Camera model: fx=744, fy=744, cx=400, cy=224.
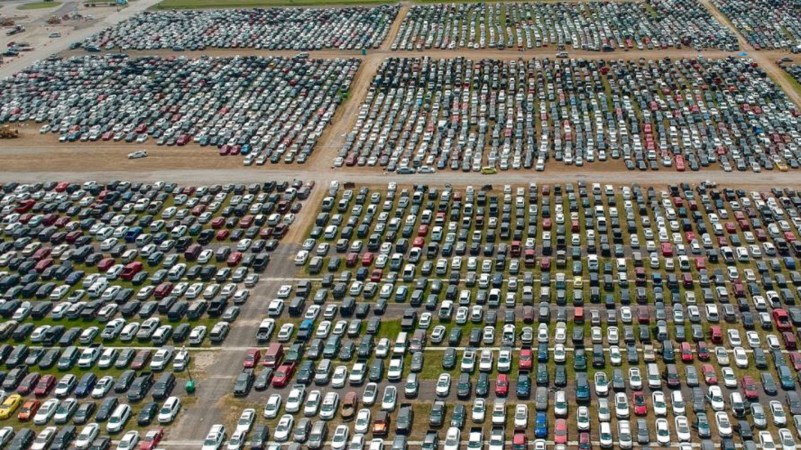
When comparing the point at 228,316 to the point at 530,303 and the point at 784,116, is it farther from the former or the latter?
the point at 784,116

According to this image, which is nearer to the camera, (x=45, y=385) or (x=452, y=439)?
(x=452, y=439)

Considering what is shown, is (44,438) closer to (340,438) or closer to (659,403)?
(340,438)

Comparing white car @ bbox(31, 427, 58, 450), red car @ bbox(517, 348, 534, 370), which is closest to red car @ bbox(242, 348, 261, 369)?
white car @ bbox(31, 427, 58, 450)

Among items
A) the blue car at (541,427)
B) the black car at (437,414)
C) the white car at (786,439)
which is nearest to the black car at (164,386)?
the black car at (437,414)

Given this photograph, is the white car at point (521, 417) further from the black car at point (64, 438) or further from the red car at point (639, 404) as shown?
the black car at point (64, 438)

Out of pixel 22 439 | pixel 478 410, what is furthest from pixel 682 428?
pixel 22 439

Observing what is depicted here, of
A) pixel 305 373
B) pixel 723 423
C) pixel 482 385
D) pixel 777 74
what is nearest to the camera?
pixel 723 423
